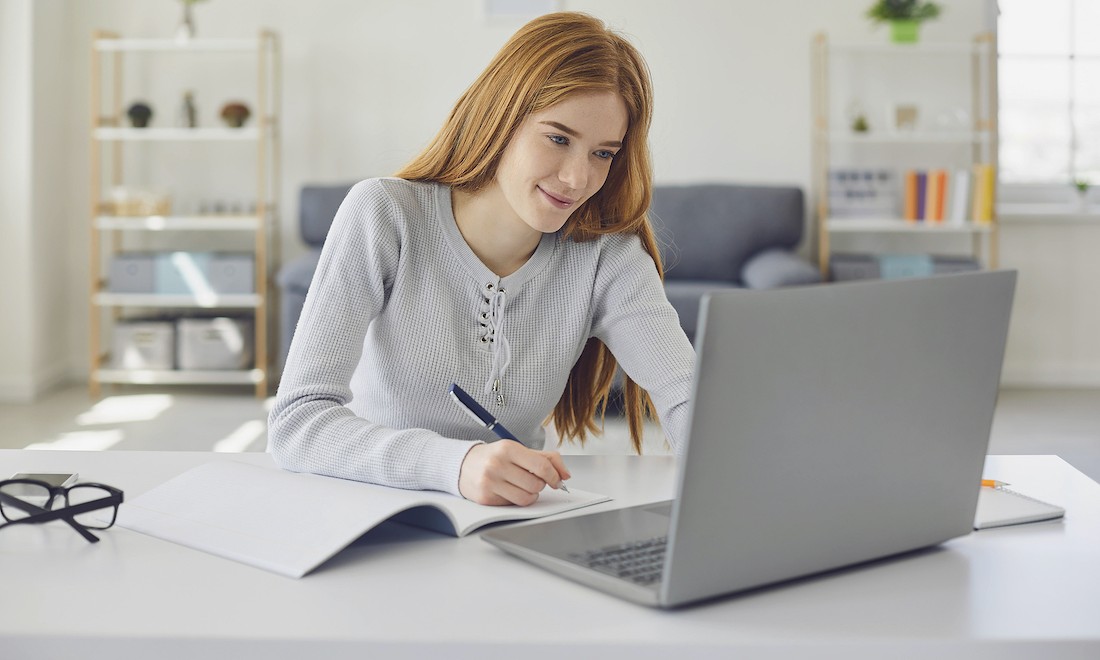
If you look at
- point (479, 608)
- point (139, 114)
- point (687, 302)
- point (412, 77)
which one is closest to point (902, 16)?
point (687, 302)

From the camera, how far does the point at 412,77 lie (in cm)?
485

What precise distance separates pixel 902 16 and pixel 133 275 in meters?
3.16

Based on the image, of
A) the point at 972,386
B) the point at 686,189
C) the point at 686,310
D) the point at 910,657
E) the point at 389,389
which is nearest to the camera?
the point at 910,657

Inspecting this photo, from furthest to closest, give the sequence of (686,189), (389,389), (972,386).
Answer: (686,189)
(389,389)
(972,386)

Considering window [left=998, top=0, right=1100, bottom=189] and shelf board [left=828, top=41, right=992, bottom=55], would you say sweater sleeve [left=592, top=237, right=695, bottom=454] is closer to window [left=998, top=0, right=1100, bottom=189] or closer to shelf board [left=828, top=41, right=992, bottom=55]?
shelf board [left=828, top=41, right=992, bottom=55]

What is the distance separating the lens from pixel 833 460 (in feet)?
2.68

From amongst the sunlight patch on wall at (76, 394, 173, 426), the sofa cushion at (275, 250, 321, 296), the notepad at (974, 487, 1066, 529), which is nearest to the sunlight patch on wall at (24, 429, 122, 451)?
the sunlight patch on wall at (76, 394, 173, 426)

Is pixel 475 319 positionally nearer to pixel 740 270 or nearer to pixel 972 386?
pixel 972 386

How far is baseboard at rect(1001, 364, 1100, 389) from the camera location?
482 centimetres

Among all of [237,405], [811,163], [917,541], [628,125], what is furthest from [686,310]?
[917,541]

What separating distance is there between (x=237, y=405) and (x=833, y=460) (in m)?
3.80

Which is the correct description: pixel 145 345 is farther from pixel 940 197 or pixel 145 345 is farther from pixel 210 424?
pixel 940 197

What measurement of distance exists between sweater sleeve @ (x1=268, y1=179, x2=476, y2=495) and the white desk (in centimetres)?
12

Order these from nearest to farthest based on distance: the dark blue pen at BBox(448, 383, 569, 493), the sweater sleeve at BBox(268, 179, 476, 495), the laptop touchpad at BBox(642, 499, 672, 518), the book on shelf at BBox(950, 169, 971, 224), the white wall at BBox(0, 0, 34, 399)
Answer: the laptop touchpad at BBox(642, 499, 672, 518), the sweater sleeve at BBox(268, 179, 476, 495), the dark blue pen at BBox(448, 383, 569, 493), the white wall at BBox(0, 0, 34, 399), the book on shelf at BBox(950, 169, 971, 224)
